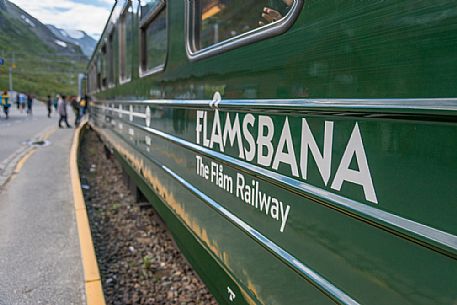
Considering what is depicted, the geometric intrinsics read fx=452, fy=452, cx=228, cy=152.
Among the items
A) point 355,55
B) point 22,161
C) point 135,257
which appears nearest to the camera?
point 355,55

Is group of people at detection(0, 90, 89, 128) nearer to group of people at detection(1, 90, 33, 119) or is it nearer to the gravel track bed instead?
group of people at detection(1, 90, 33, 119)

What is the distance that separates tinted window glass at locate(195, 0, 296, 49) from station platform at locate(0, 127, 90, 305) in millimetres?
1947

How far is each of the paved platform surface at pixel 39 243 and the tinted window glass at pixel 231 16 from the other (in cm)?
195

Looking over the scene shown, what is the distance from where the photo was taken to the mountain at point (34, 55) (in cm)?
352

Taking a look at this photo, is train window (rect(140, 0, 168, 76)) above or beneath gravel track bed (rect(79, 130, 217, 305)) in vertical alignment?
above

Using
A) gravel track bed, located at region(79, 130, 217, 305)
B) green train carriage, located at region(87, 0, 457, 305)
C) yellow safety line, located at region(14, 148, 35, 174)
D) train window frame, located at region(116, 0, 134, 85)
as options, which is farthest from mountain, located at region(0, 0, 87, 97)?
gravel track bed, located at region(79, 130, 217, 305)

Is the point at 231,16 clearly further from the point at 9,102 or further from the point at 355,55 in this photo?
the point at 9,102

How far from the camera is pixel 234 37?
2152 millimetres

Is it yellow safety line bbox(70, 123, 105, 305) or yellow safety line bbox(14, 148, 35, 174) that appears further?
yellow safety line bbox(14, 148, 35, 174)

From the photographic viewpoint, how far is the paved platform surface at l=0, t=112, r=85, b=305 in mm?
3184

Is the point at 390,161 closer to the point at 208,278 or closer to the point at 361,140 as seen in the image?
the point at 361,140

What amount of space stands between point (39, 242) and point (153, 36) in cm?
214

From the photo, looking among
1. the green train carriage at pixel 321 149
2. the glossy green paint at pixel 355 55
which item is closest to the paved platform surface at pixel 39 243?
the green train carriage at pixel 321 149

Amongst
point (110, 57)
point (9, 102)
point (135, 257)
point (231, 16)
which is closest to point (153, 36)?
point (231, 16)
